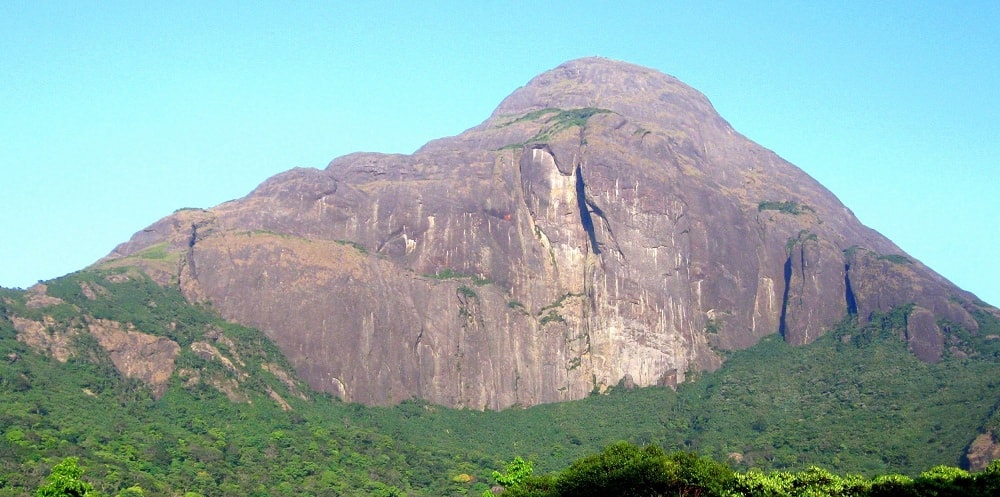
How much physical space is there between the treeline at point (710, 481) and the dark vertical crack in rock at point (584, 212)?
71.7m

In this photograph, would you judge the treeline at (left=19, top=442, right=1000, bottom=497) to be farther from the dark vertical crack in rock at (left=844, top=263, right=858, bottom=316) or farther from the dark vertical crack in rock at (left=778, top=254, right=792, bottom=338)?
the dark vertical crack in rock at (left=844, top=263, right=858, bottom=316)

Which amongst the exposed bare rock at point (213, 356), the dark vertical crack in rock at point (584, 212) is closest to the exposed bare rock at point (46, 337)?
the exposed bare rock at point (213, 356)

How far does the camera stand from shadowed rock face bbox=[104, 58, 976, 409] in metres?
138

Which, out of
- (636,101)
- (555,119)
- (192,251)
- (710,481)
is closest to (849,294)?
(555,119)

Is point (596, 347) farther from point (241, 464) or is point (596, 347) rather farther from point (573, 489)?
point (573, 489)

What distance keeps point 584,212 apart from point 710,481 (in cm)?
8470

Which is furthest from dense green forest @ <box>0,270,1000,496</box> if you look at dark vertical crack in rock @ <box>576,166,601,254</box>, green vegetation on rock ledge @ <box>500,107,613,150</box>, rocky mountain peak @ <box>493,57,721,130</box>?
rocky mountain peak @ <box>493,57,721,130</box>

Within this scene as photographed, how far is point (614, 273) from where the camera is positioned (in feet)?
483

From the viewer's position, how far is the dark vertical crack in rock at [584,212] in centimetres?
15000

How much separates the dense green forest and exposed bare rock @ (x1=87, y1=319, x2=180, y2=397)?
0.95m

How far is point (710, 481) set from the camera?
6956 centimetres

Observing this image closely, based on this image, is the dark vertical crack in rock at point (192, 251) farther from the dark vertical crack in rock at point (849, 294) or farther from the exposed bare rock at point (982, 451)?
the exposed bare rock at point (982, 451)

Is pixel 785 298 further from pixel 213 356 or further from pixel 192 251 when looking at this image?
pixel 192 251

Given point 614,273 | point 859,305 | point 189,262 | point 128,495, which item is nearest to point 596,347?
point 614,273
